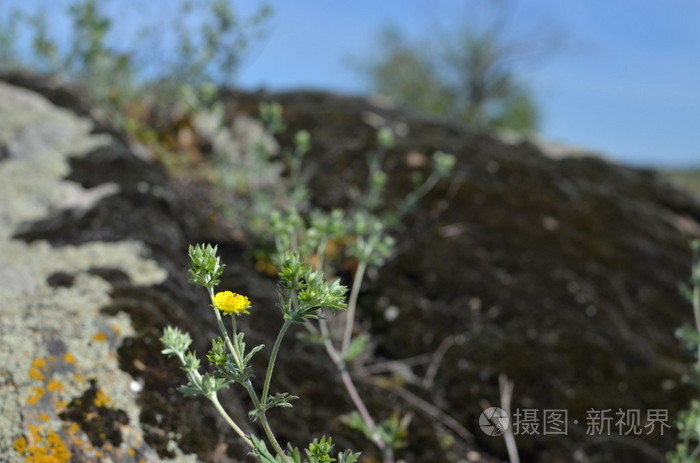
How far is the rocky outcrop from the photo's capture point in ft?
7.85

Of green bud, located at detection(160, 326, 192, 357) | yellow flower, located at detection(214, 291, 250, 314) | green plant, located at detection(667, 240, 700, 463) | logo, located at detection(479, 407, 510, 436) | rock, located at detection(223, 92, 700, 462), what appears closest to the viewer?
yellow flower, located at detection(214, 291, 250, 314)

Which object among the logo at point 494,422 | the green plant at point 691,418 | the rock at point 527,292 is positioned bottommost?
the logo at point 494,422

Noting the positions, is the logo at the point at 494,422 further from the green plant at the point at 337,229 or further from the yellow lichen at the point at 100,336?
the yellow lichen at the point at 100,336

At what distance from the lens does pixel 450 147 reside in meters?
5.98

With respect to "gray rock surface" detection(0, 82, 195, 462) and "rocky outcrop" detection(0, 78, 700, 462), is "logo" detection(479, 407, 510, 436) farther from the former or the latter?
"gray rock surface" detection(0, 82, 195, 462)

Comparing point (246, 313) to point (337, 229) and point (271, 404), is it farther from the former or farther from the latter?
point (337, 229)

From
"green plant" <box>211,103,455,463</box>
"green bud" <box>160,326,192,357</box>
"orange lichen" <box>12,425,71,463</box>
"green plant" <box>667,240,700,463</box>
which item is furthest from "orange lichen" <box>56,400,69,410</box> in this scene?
"green plant" <box>667,240,700,463</box>

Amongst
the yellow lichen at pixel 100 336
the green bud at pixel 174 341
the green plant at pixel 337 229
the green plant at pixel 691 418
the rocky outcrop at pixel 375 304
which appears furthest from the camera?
the green plant at pixel 337 229

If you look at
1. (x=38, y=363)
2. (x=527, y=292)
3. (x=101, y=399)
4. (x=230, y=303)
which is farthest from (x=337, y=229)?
(x=527, y=292)

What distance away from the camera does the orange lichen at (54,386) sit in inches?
89.7

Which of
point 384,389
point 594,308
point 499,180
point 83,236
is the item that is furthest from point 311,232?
point 499,180

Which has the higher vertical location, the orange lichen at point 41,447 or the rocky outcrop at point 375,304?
the orange lichen at point 41,447

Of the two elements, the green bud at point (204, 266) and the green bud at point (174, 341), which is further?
the green bud at point (174, 341)

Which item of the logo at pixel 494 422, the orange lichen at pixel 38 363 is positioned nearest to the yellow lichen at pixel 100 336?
the orange lichen at pixel 38 363
